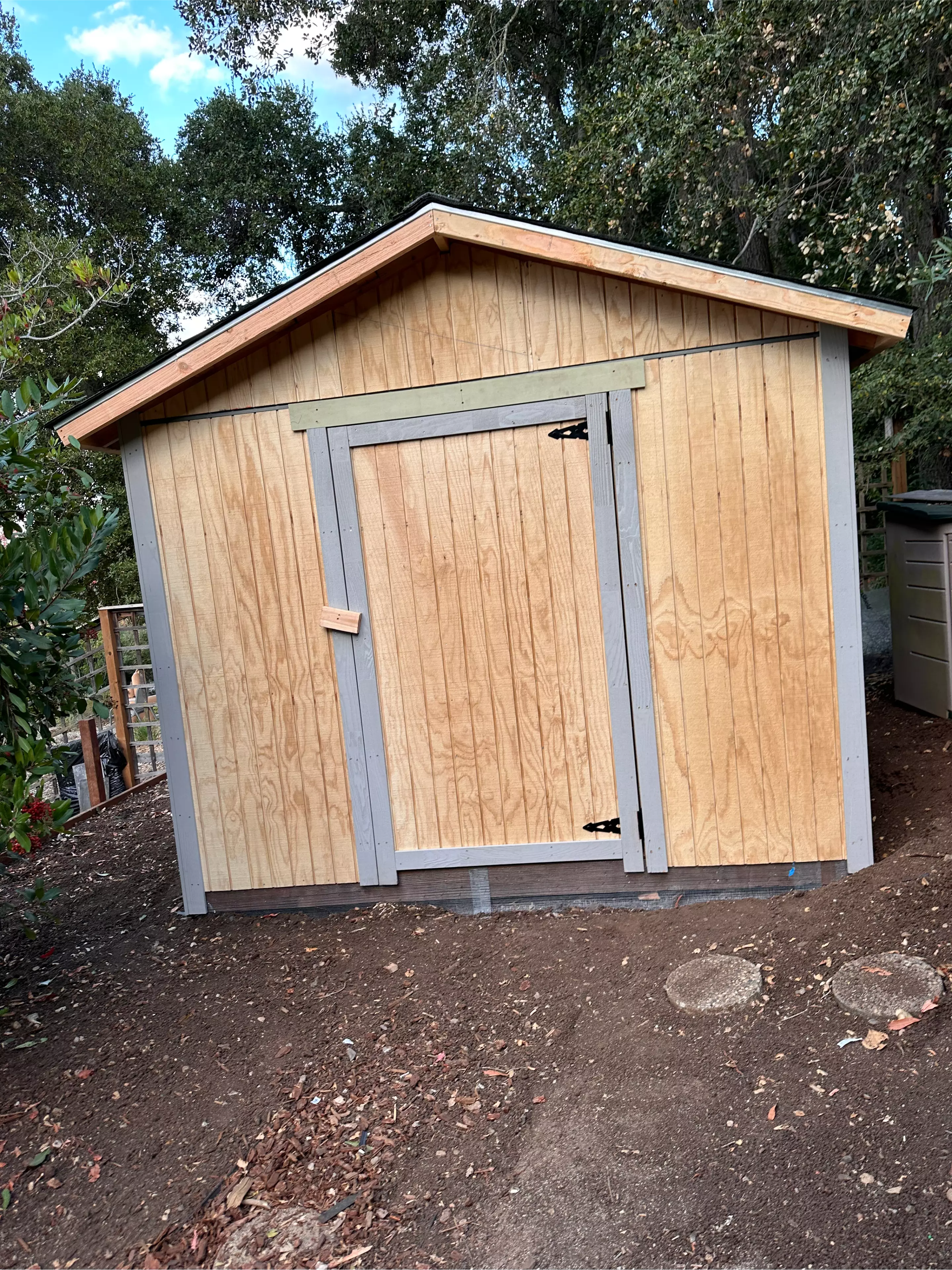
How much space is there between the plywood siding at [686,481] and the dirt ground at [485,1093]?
55 cm

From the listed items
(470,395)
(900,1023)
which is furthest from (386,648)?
(900,1023)

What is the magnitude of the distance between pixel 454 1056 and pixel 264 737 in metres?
1.85

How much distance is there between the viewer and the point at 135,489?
4297mm

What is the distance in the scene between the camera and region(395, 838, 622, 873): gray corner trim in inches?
165

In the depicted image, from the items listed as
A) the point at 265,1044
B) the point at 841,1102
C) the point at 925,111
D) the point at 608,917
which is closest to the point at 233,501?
the point at 265,1044

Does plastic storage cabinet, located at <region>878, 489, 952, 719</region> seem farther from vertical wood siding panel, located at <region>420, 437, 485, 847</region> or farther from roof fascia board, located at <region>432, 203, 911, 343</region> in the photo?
vertical wood siding panel, located at <region>420, 437, 485, 847</region>

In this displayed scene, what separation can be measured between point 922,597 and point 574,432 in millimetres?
3337

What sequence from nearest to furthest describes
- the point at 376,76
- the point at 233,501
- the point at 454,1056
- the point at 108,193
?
the point at 454,1056 < the point at 233,501 < the point at 108,193 < the point at 376,76

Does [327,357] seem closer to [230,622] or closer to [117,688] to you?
[230,622]

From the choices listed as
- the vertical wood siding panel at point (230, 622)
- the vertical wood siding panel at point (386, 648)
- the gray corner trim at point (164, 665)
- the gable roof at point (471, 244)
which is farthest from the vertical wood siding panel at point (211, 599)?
the vertical wood siding panel at point (386, 648)

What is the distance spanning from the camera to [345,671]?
4281 mm

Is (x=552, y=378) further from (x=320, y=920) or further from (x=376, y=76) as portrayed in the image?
(x=376, y=76)

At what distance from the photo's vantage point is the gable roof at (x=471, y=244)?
11.7 ft

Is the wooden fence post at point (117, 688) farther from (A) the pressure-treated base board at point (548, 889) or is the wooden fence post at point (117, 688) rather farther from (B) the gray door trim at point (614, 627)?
(B) the gray door trim at point (614, 627)
